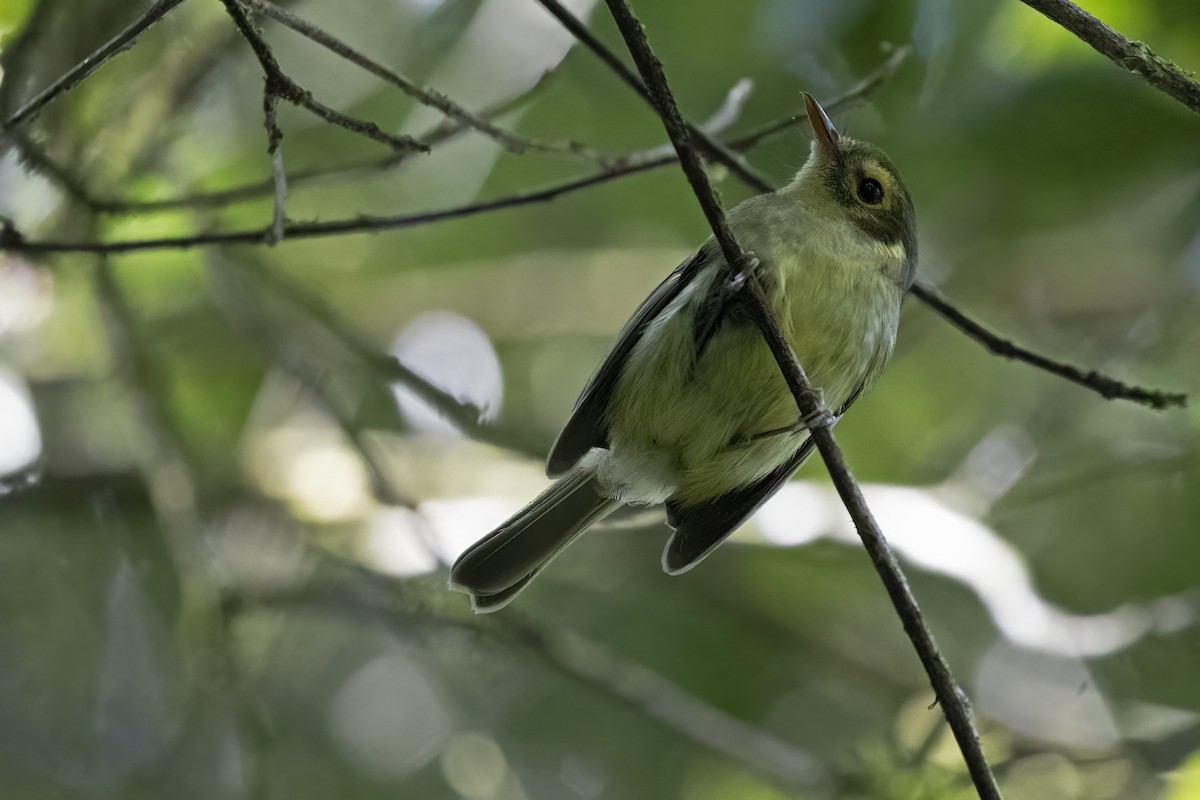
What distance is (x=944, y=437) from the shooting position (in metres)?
5.58

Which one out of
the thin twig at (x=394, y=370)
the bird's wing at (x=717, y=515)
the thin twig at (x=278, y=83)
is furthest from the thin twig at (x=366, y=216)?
the bird's wing at (x=717, y=515)

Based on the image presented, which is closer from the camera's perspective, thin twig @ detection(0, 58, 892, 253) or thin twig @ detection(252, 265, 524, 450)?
thin twig @ detection(0, 58, 892, 253)

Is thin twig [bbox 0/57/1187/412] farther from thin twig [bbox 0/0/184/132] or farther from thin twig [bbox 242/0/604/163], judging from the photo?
thin twig [bbox 0/0/184/132]

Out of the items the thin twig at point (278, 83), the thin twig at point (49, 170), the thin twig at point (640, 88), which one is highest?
the thin twig at point (49, 170)

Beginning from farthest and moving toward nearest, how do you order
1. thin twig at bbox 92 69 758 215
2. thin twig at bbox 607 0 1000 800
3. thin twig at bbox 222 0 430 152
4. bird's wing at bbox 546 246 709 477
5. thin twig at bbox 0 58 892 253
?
1. bird's wing at bbox 546 246 709 477
2. thin twig at bbox 92 69 758 215
3. thin twig at bbox 0 58 892 253
4. thin twig at bbox 222 0 430 152
5. thin twig at bbox 607 0 1000 800

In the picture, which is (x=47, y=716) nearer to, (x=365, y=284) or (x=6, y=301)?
(x=6, y=301)

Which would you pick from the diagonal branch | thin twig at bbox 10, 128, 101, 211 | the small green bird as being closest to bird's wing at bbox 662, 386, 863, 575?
the small green bird

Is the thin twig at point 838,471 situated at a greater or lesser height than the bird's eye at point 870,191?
lesser

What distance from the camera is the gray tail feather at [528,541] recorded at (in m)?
3.46

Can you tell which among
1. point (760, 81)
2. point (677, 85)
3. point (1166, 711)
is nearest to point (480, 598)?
point (677, 85)

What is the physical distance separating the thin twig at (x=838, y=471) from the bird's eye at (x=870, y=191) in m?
1.39

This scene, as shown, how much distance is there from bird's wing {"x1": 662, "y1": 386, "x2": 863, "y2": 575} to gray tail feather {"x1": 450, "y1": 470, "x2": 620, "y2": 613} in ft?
0.71

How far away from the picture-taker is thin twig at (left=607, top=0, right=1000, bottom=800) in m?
1.99

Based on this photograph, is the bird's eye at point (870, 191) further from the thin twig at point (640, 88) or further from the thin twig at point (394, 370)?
the thin twig at point (394, 370)
